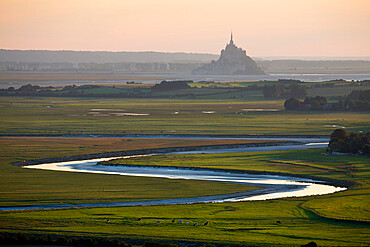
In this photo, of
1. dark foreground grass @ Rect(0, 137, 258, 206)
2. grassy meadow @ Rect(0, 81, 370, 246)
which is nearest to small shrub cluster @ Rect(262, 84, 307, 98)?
grassy meadow @ Rect(0, 81, 370, 246)

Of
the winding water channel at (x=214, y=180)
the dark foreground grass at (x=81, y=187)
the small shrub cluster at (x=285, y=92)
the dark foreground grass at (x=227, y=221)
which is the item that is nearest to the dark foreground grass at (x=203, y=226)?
the dark foreground grass at (x=227, y=221)

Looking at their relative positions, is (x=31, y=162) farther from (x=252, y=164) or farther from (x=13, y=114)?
(x=13, y=114)

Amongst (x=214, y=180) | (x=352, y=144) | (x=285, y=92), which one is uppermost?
(x=285, y=92)

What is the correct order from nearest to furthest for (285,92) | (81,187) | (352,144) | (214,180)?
(81,187), (214,180), (352,144), (285,92)

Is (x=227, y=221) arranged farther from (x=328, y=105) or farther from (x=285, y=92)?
(x=285, y=92)

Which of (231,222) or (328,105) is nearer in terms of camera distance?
(231,222)

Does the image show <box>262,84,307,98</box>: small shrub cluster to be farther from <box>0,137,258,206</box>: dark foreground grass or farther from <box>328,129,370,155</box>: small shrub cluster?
<box>0,137,258,206</box>: dark foreground grass

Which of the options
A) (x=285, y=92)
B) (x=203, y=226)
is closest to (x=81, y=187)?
(x=203, y=226)

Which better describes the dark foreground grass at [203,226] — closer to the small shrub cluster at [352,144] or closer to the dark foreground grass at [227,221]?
the dark foreground grass at [227,221]

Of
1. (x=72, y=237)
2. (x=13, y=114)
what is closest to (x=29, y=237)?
(x=72, y=237)
